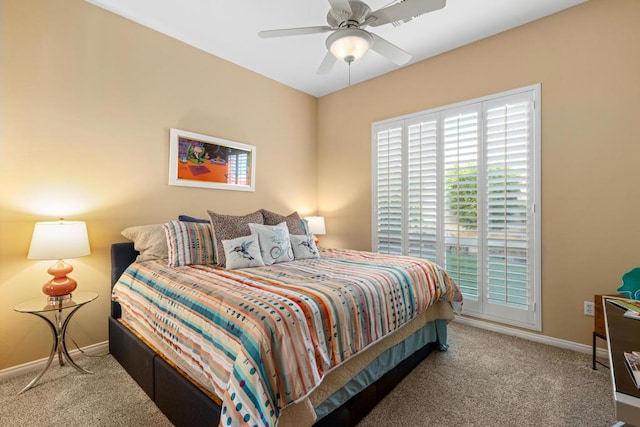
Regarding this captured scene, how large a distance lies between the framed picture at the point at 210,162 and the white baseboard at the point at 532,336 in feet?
9.38

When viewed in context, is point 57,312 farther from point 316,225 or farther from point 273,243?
point 316,225

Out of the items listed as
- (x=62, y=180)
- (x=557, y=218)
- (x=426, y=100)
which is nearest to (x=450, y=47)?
(x=426, y=100)

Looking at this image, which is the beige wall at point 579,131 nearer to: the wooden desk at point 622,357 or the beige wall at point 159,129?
the beige wall at point 159,129

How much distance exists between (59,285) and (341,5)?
2.65 meters

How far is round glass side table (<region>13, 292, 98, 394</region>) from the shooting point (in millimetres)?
1985

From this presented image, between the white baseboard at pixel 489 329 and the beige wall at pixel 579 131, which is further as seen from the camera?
the beige wall at pixel 579 131

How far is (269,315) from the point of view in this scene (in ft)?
4.16

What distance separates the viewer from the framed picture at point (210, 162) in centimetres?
301

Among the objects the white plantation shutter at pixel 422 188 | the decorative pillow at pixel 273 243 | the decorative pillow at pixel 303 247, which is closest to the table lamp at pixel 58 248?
the decorative pillow at pixel 273 243

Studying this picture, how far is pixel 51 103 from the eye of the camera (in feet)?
7.52

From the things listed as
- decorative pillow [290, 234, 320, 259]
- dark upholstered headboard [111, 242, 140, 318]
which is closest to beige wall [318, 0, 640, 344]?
decorative pillow [290, 234, 320, 259]

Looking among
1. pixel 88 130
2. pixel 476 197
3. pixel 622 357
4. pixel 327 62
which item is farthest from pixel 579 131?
pixel 88 130

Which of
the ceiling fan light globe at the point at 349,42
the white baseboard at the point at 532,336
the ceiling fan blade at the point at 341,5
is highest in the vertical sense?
the ceiling fan blade at the point at 341,5

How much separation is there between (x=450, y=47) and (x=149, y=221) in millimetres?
3513
